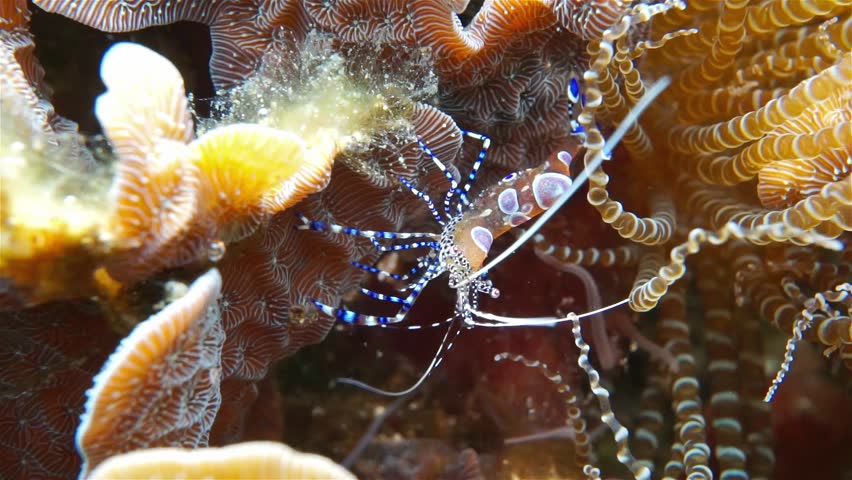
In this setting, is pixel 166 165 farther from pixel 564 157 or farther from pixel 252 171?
pixel 564 157

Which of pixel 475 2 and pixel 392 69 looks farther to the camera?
pixel 475 2

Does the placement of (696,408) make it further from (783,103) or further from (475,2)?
(475,2)

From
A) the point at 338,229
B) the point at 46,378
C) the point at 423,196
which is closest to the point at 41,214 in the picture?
the point at 46,378

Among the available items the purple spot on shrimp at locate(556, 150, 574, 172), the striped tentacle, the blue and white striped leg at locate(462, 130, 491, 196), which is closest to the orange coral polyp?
the blue and white striped leg at locate(462, 130, 491, 196)

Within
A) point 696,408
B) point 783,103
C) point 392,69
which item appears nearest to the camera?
point 783,103

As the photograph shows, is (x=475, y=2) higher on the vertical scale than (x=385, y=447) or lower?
higher

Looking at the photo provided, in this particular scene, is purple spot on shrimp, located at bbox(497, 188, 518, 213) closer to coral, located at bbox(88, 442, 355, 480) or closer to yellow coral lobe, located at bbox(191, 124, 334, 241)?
yellow coral lobe, located at bbox(191, 124, 334, 241)

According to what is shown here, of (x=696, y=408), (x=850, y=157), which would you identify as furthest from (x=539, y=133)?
(x=696, y=408)

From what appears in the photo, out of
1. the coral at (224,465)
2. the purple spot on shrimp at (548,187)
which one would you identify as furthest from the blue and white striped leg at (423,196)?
the coral at (224,465)
